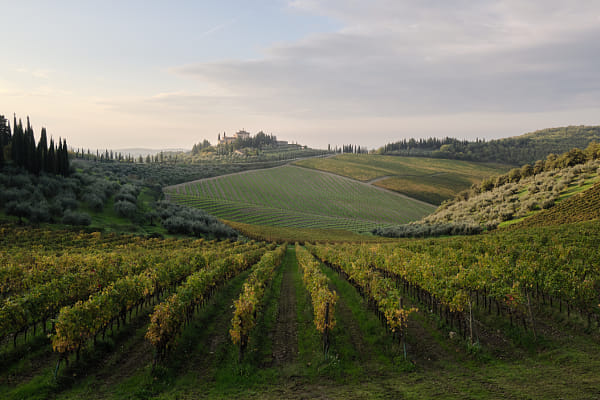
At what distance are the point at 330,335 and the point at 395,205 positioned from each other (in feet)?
405

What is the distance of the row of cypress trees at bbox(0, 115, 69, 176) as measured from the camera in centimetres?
7444

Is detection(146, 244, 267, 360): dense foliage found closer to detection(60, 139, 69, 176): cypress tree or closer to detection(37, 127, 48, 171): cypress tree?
detection(37, 127, 48, 171): cypress tree

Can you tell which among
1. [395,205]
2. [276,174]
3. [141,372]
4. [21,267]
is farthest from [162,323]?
[276,174]

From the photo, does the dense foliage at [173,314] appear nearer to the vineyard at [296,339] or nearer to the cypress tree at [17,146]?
the vineyard at [296,339]

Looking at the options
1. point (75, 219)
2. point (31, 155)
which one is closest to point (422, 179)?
point (75, 219)

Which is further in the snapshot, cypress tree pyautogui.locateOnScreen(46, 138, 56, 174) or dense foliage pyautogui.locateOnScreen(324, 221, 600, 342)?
cypress tree pyautogui.locateOnScreen(46, 138, 56, 174)

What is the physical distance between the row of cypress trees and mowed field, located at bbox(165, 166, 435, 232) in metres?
37.8

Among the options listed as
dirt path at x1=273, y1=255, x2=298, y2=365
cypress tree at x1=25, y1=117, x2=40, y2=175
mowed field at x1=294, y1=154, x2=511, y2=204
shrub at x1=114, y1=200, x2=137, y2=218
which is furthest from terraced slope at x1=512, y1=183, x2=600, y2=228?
cypress tree at x1=25, y1=117, x2=40, y2=175

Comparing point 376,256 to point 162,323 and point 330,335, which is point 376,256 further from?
point 162,323

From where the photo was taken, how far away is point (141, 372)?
1491 cm

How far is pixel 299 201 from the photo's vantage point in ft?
446

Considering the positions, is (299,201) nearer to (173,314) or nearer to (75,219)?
(75,219)

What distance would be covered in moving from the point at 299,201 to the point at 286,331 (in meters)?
116

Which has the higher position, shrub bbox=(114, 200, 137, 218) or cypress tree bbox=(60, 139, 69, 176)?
cypress tree bbox=(60, 139, 69, 176)
